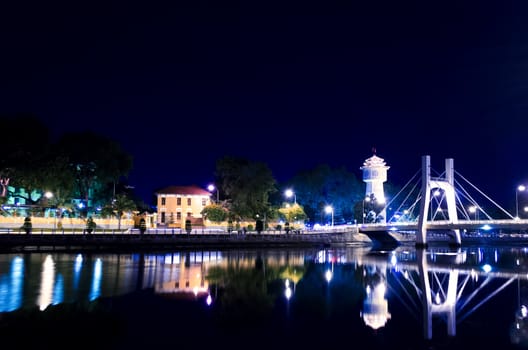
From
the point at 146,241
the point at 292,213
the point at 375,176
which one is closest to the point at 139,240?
the point at 146,241

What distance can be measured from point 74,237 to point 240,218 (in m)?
26.4

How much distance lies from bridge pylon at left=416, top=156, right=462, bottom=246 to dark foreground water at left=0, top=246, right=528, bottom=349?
111ft

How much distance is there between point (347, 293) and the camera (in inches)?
901

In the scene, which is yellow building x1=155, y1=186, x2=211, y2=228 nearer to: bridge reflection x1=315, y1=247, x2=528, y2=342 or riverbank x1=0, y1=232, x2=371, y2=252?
riverbank x1=0, y1=232, x2=371, y2=252

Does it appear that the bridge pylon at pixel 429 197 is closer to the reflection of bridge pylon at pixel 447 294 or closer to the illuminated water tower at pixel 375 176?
the illuminated water tower at pixel 375 176

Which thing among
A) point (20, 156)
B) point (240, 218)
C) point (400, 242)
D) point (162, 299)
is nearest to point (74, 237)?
point (20, 156)

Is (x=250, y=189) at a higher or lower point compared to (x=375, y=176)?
lower

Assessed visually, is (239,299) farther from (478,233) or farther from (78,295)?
(478,233)

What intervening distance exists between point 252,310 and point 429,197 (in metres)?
52.5

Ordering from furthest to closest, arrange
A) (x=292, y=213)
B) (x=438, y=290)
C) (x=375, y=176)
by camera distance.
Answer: (x=375, y=176) → (x=292, y=213) → (x=438, y=290)

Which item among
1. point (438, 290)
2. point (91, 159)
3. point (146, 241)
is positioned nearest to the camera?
point (438, 290)

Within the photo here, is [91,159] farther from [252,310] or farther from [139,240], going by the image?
[252,310]

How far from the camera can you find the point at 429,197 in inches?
2613

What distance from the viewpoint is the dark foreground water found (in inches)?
551
